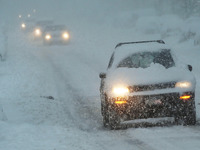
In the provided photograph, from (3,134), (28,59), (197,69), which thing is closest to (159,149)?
(3,134)

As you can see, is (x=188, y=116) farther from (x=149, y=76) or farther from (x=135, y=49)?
(x=135, y=49)

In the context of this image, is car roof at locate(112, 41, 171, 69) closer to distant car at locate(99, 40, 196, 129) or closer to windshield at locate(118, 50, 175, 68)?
windshield at locate(118, 50, 175, 68)

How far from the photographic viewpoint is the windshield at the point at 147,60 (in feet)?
33.2

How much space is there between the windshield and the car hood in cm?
51

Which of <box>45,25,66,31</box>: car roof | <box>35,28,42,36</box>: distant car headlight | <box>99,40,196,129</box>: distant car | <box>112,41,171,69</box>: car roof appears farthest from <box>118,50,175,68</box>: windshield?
<box>35,28,42,36</box>: distant car headlight

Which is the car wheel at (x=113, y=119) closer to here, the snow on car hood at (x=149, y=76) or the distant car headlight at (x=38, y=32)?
the snow on car hood at (x=149, y=76)

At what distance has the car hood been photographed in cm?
899

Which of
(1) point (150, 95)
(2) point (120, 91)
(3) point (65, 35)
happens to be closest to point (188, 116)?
(1) point (150, 95)

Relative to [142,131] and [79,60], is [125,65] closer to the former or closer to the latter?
[142,131]

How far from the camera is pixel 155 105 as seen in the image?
8.81 m

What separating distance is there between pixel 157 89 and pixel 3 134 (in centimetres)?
292

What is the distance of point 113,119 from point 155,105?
0.87 meters

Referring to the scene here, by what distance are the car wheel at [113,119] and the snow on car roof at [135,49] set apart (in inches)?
60.3

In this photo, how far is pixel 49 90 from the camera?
15812 mm
